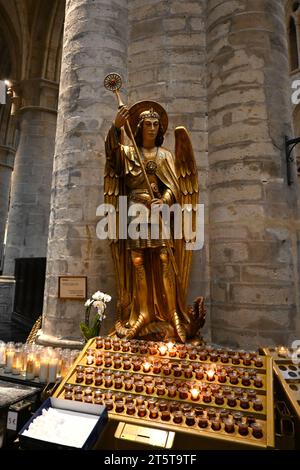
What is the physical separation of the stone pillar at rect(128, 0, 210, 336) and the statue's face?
3.41 ft

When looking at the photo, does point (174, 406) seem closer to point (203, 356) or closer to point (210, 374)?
point (210, 374)

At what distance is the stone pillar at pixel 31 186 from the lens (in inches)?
340

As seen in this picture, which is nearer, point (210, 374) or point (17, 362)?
point (210, 374)

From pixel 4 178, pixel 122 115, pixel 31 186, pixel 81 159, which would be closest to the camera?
pixel 122 115

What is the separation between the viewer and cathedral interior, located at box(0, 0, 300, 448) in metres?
3.49

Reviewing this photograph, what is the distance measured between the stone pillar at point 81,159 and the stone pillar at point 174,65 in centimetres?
28

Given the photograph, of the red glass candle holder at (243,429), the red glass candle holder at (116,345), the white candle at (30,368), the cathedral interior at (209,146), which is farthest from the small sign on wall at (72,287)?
the red glass candle holder at (243,429)

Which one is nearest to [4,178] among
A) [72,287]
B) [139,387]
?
[72,287]

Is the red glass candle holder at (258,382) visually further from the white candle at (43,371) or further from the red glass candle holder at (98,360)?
the white candle at (43,371)

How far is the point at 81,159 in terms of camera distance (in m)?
3.86

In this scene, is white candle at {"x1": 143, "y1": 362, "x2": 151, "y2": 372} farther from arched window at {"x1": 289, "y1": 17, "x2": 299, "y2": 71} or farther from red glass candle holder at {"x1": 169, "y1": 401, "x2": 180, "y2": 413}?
arched window at {"x1": 289, "y1": 17, "x2": 299, "y2": 71}

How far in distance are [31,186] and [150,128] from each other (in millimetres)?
6643

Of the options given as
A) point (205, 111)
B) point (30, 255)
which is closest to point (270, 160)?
point (205, 111)

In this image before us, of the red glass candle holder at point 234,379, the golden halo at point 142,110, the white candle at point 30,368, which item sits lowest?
the white candle at point 30,368
